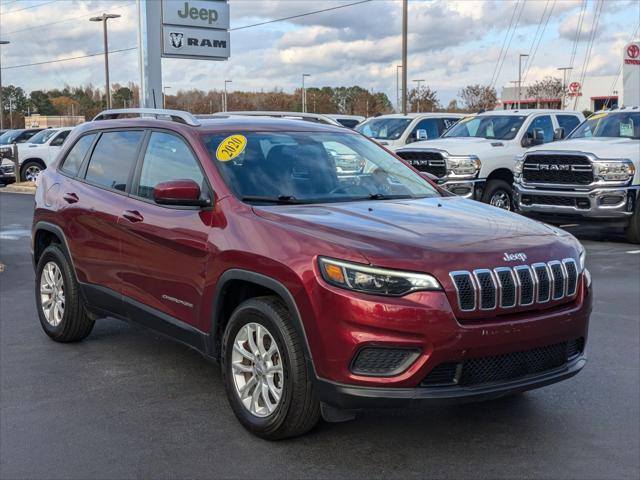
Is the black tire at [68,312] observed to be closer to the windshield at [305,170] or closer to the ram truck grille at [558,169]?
the windshield at [305,170]

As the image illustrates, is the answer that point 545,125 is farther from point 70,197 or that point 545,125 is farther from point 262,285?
point 262,285

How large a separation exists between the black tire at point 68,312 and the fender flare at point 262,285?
1.93 m

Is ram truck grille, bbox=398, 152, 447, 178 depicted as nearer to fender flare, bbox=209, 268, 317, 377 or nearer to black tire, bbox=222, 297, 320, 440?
fender flare, bbox=209, 268, 317, 377

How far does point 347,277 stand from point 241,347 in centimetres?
93

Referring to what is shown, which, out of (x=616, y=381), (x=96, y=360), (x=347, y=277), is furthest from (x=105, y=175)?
(x=616, y=381)

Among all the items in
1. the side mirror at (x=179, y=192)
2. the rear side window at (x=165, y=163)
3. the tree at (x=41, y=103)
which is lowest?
the side mirror at (x=179, y=192)

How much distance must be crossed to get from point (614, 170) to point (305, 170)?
792cm

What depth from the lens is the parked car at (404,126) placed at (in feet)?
57.1

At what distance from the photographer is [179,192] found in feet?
15.1

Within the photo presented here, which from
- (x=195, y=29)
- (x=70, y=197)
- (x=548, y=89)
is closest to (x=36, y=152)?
(x=195, y=29)

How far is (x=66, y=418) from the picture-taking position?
471cm

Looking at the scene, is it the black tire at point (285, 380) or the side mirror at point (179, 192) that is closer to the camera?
the black tire at point (285, 380)

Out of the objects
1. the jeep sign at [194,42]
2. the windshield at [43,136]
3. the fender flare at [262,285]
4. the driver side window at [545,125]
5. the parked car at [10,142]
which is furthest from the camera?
the windshield at [43,136]

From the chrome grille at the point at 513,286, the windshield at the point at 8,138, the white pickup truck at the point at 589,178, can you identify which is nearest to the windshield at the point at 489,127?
the white pickup truck at the point at 589,178
